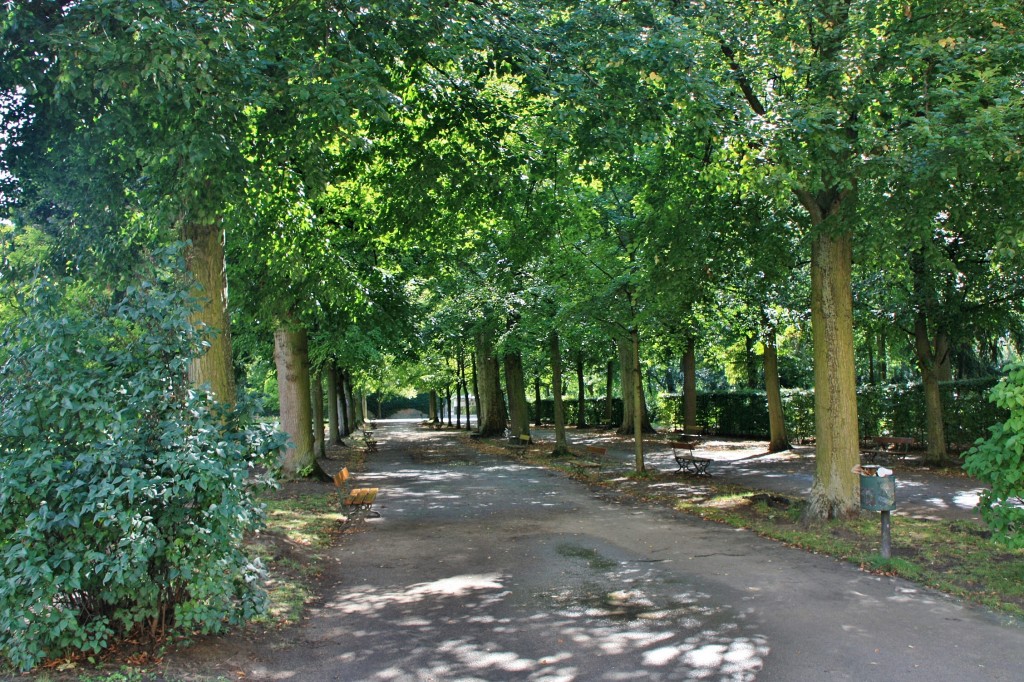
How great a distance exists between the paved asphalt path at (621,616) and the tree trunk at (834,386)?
1440 mm

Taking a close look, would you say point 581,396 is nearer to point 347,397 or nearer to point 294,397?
point 347,397

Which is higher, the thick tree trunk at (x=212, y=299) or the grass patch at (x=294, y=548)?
the thick tree trunk at (x=212, y=299)

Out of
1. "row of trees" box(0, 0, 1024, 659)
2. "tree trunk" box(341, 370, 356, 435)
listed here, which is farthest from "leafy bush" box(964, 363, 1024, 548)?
"tree trunk" box(341, 370, 356, 435)

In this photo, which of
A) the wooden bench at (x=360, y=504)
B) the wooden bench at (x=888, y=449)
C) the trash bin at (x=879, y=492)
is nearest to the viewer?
the trash bin at (x=879, y=492)

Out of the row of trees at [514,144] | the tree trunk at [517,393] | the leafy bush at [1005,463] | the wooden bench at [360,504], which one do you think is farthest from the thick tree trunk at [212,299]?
the tree trunk at [517,393]

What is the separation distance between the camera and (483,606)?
7.32 m

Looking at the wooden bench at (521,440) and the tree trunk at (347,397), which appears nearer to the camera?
the wooden bench at (521,440)

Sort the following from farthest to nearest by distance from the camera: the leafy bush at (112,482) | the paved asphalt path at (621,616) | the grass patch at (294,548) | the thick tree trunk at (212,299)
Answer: the thick tree trunk at (212,299) < the grass patch at (294,548) < the paved asphalt path at (621,616) < the leafy bush at (112,482)

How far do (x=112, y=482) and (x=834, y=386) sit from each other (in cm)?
932

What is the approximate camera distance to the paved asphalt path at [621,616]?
5598 mm

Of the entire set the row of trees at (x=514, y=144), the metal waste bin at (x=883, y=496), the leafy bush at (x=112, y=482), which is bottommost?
the metal waste bin at (x=883, y=496)

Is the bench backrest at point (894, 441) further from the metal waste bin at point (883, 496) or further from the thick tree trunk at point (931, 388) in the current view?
the metal waste bin at point (883, 496)

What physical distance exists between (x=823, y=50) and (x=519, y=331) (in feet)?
Answer: 46.7

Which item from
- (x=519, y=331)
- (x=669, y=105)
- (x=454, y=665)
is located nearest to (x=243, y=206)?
(x=669, y=105)
